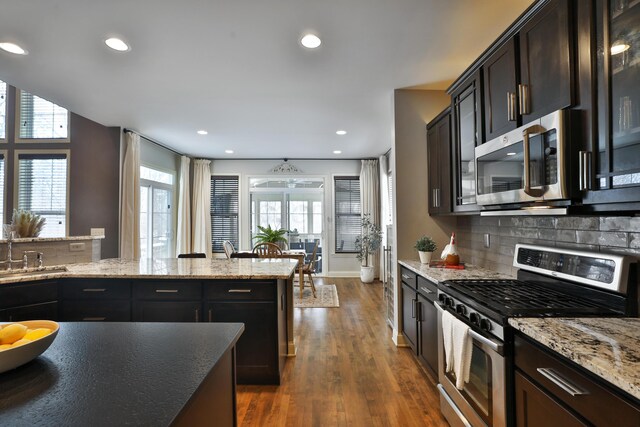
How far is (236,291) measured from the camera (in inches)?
97.0

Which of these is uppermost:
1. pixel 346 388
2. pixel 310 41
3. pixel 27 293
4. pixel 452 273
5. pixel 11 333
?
pixel 310 41

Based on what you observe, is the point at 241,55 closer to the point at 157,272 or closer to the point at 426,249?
the point at 157,272

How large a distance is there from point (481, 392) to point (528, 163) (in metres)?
1.18

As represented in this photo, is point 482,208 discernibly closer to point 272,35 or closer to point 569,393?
point 569,393

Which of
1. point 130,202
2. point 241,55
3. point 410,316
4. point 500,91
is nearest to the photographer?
point 500,91

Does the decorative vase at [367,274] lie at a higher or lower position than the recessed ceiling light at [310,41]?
lower

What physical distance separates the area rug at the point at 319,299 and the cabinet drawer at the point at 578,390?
143 inches

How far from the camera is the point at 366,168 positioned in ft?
22.2

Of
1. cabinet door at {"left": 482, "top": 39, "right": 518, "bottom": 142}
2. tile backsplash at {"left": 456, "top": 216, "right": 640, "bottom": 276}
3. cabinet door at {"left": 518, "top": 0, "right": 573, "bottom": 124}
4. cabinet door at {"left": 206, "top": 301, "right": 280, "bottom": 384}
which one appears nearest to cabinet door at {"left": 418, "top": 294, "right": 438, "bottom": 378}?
tile backsplash at {"left": 456, "top": 216, "right": 640, "bottom": 276}

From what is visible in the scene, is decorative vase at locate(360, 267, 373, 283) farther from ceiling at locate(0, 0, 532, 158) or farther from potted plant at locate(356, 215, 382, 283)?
ceiling at locate(0, 0, 532, 158)

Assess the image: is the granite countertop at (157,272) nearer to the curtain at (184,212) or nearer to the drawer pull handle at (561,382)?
the drawer pull handle at (561,382)

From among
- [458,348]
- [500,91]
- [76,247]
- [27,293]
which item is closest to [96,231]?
[76,247]

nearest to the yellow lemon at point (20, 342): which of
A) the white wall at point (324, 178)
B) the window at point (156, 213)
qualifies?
the window at point (156, 213)

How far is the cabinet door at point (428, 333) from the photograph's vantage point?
232 cm
